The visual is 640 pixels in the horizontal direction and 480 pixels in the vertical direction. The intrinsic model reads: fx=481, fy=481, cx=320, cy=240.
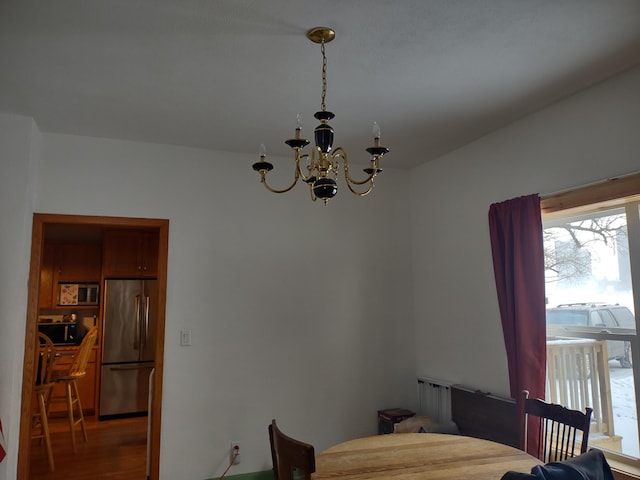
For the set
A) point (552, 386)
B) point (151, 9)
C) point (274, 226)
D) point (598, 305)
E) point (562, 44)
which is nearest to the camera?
point (151, 9)

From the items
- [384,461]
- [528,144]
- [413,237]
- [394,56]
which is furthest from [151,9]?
[413,237]

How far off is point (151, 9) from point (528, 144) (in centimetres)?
242

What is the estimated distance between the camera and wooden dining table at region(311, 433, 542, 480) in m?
1.92

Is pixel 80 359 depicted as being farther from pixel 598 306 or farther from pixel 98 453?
pixel 598 306

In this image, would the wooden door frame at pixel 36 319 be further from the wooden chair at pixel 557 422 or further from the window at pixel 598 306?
the window at pixel 598 306

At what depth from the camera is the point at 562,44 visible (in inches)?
89.2

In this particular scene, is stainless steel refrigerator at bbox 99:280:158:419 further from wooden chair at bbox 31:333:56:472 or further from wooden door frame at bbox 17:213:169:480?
wooden door frame at bbox 17:213:169:480

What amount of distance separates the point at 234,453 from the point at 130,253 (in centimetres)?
329

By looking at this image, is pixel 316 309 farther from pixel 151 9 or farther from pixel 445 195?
pixel 151 9

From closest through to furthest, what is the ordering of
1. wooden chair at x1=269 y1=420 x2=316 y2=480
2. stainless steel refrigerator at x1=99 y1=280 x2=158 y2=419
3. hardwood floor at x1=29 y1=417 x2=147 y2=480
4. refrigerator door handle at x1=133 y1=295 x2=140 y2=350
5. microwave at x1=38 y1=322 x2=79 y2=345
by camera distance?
wooden chair at x1=269 y1=420 x2=316 y2=480 < hardwood floor at x1=29 y1=417 x2=147 y2=480 < stainless steel refrigerator at x1=99 y1=280 x2=158 y2=419 < refrigerator door handle at x1=133 y1=295 x2=140 y2=350 < microwave at x1=38 y1=322 x2=79 y2=345

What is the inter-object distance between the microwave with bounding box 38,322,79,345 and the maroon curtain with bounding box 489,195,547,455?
575cm

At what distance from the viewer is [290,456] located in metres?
1.58

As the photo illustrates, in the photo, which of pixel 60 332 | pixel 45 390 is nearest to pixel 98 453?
pixel 45 390

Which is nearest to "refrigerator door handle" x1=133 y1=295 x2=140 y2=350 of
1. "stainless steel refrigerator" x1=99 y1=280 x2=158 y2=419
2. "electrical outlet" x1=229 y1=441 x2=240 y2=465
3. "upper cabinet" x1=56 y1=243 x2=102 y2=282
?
"stainless steel refrigerator" x1=99 y1=280 x2=158 y2=419
